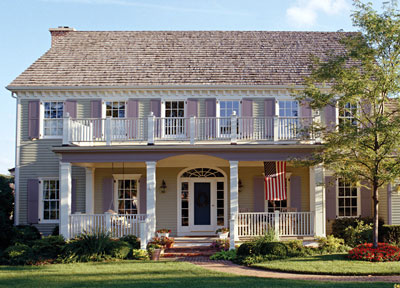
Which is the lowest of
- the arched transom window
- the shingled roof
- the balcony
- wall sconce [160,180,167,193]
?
wall sconce [160,180,167,193]

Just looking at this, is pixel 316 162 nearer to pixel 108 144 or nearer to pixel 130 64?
pixel 108 144

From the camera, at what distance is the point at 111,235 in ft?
56.2

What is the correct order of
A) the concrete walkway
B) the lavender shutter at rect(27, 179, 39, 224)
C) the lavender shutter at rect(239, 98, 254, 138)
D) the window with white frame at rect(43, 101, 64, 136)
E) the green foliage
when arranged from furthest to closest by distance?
the window with white frame at rect(43, 101, 64, 136) < the lavender shutter at rect(27, 179, 39, 224) < the lavender shutter at rect(239, 98, 254, 138) < the green foliage < the concrete walkway

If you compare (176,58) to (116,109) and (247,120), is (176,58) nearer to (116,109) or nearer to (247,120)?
(116,109)

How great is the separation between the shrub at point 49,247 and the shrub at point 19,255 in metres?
0.23

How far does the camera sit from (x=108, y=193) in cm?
2008

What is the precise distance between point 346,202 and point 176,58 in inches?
378

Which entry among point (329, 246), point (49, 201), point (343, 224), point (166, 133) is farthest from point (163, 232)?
point (343, 224)

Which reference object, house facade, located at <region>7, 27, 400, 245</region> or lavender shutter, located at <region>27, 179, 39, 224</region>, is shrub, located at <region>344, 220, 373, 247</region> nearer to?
house facade, located at <region>7, 27, 400, 245</region>

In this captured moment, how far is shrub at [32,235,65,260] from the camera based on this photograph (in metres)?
16.1

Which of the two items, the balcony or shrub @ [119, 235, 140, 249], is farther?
the balcony

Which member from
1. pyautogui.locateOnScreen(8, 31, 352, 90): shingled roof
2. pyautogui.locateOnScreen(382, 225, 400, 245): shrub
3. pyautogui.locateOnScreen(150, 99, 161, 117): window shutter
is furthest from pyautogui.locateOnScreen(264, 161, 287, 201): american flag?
pyautogui.locateOnScreen(150, 99, 161, 117): window shutter

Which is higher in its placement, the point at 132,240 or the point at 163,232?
the point at 163,232

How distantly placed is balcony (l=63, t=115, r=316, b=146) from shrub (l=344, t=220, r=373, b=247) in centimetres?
370
